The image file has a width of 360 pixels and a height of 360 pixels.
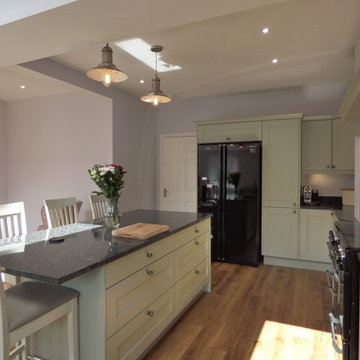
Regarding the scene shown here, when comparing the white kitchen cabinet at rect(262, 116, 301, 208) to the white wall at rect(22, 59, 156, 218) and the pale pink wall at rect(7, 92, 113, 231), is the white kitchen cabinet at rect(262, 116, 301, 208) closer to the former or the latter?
the white wall at rect(22, 59, 156, 218)

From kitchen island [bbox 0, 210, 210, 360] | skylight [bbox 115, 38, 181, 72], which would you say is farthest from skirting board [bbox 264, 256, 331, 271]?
skylight [bbox 115, 38, 181, 72]

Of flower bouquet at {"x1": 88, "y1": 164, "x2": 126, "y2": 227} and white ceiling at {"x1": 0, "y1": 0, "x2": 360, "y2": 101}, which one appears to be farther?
flower bouquet at {"x1": 88, "y1": 164, "x2": 126, "y2": 227}

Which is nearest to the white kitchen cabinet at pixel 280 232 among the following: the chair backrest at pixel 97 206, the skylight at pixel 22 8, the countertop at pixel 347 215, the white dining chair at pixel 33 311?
the countertop at pixel 347 215

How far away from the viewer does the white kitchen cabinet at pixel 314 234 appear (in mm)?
3799

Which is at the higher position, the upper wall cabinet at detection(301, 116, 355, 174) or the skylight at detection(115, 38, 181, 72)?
the skylight at detection(115, 38, 181, 72)

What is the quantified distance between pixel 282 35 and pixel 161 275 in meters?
2.53

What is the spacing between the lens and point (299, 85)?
171 inches

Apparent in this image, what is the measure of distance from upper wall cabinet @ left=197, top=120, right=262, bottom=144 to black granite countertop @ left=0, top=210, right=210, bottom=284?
2.36 meters

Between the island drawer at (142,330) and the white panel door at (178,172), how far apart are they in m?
3.13

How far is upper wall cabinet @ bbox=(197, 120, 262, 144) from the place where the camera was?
415 cm

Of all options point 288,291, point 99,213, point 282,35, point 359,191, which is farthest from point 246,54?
point 288,291

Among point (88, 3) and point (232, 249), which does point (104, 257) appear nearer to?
point (88, 3)

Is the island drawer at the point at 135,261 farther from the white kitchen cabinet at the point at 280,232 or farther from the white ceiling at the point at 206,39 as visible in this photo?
the white kitchen cabinet at the point at 280,232

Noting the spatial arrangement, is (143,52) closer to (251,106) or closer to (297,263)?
(251,106)
